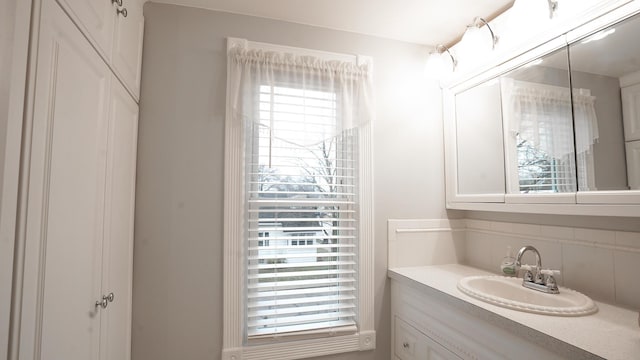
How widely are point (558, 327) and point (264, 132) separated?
1.59 meters

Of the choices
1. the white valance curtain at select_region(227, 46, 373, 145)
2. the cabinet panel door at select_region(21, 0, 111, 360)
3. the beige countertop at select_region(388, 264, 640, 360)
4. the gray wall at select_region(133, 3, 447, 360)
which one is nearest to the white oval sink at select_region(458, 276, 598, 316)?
the beige countertop at select_region(388, 264, 640, 360)

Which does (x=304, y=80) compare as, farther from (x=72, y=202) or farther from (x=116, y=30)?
(x=72, y=202)

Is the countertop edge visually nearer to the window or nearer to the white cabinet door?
the window

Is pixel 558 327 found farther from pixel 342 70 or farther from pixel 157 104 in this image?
pixel 157 104

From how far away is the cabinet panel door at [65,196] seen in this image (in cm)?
70

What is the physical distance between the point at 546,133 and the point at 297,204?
4.35 feet

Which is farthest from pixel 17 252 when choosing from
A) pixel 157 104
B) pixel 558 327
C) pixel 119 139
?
pixel 558 327

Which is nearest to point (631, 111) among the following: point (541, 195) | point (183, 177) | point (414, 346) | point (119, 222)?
point (541, 195)

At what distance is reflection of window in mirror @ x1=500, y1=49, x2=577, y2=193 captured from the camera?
134 cm

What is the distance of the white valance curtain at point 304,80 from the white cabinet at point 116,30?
46cm

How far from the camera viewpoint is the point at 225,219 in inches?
66.2

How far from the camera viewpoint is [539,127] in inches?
57.7

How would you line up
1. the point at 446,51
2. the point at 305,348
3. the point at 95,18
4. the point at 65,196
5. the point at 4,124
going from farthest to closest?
the point at 446,51 → the point at 305,348 → the point at 95,18 → the point at 65,196 → the point at 4,124

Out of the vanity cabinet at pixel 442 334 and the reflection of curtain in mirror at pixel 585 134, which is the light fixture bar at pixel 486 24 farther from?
the vanity cabinet at pixel 442 334
